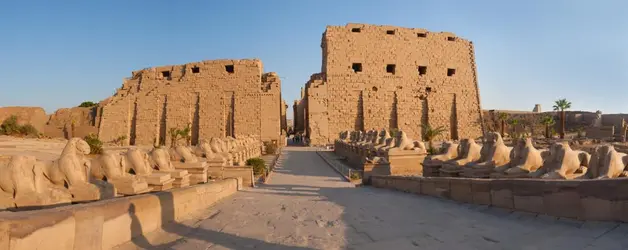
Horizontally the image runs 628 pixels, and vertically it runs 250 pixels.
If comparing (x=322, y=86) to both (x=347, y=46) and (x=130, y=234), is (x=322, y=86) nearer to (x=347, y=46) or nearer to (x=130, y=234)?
(x=347, y=46)

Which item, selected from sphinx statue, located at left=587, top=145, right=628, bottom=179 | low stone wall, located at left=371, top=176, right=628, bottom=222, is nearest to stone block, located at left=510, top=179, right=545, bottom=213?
low stone wall, located at left=371, top=176, right=628, bottom=222

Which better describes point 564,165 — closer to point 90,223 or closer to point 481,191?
point 481,191

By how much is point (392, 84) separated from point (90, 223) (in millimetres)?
32087

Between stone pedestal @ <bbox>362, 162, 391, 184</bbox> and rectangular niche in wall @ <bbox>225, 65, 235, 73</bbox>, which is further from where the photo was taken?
rectangular niche in wall @ <bbox>225, 65, 235, 73</bbox>

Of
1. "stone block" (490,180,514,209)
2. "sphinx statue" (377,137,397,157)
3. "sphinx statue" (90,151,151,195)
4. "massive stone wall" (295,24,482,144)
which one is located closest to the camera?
"stone block" (490,180,514,209)

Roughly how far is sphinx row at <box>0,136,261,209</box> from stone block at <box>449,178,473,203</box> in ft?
14.9

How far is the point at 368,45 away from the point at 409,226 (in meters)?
30.4

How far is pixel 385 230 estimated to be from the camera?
3.79m

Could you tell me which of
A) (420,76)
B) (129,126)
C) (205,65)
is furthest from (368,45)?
(129,126)

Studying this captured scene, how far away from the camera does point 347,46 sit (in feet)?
107

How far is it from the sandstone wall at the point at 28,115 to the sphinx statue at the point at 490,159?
36.7 m

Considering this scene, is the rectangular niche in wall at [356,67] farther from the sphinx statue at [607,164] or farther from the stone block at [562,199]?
the stone block at [562,199]

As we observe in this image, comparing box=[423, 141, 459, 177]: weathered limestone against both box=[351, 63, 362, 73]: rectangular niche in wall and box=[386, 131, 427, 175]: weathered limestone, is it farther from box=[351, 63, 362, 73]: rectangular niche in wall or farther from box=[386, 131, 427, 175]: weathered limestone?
box=[351, 63, 362, 73]: rectangular niche in wall

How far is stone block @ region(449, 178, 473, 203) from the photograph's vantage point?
521cm
